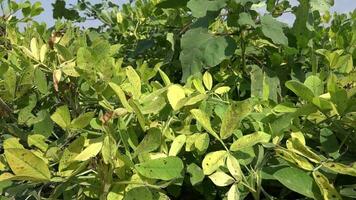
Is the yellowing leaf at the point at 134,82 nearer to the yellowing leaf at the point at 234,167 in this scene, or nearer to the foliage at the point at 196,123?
the foliage at the point at 196,123

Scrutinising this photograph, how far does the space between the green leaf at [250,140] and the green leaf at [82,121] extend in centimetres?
24

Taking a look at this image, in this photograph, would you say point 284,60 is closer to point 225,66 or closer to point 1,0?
point 225,66

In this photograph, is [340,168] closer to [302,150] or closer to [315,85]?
[302,150]

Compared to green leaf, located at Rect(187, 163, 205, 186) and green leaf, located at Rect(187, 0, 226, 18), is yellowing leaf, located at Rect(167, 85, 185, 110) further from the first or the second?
green leaf, located at Rect(187, 0, 226, 18)

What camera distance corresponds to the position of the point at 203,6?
126 cm

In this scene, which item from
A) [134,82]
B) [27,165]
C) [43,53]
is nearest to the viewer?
[27,165]

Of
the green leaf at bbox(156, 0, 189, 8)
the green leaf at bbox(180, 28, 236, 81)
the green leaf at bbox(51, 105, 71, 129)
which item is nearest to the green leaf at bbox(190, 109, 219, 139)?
the green leaf at bbox(51, 105, 71, 129)

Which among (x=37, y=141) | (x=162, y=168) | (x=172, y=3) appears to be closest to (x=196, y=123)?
(x=162, y=168)

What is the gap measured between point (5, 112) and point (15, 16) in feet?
3.93

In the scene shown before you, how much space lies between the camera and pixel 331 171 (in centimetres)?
81

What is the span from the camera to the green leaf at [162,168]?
0.77 meters

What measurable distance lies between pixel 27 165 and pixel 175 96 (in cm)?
28

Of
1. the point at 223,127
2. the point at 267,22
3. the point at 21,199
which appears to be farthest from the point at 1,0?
the point at 223,127

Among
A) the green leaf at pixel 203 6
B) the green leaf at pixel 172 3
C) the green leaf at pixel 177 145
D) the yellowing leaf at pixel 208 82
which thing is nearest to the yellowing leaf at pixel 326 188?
the green leaf at pixel 177 145
